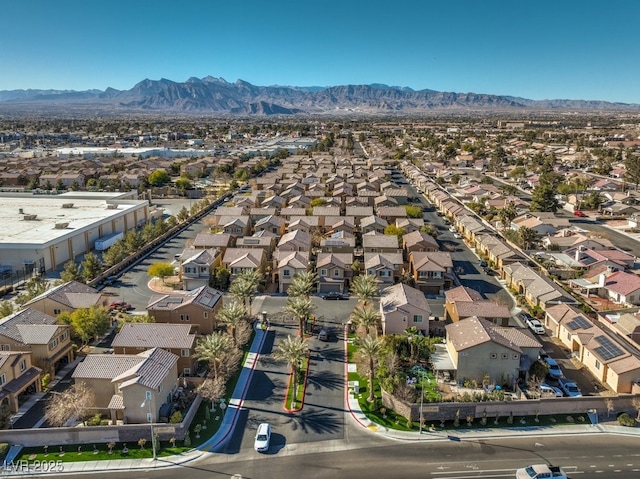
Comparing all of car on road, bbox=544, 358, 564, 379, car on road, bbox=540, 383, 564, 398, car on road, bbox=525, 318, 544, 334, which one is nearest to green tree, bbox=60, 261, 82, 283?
car on road, bbox=540, 383, 564, 398

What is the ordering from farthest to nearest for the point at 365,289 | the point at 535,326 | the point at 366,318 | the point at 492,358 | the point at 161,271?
1. the point at 161,271
2. the point at 365,289
3. the point at 535,326
4. the point at 366,318
5. the point at 492,358

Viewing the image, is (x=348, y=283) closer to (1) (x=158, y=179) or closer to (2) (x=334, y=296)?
(2) (x=334, y=296)

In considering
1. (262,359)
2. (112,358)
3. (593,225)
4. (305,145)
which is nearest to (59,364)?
(112,358)

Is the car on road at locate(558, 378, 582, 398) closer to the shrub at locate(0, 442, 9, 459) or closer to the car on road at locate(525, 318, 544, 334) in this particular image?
the car on road at locate(525, 318, 544, 334)

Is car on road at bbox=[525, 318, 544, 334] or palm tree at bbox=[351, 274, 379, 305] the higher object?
palm tree at bbox=[351, 274, 379, 305]

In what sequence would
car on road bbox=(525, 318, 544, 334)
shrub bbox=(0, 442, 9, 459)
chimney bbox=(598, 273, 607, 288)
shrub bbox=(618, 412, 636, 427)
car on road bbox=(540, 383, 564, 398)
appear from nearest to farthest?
shrub bbox=(0, 442, 9, 459) → shrub bbox=(618, 412, 636, 427) → car on road bbox=(540, 383, 564, 398) → car on road bbox=(525, 318, 544, 334) → chimney bbox=(598, 273, 607, 288)

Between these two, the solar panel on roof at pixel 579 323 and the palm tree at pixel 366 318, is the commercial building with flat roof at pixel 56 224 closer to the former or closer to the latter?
the palm tree at pixel 366 318

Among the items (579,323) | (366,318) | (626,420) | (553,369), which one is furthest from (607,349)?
(366,318)
